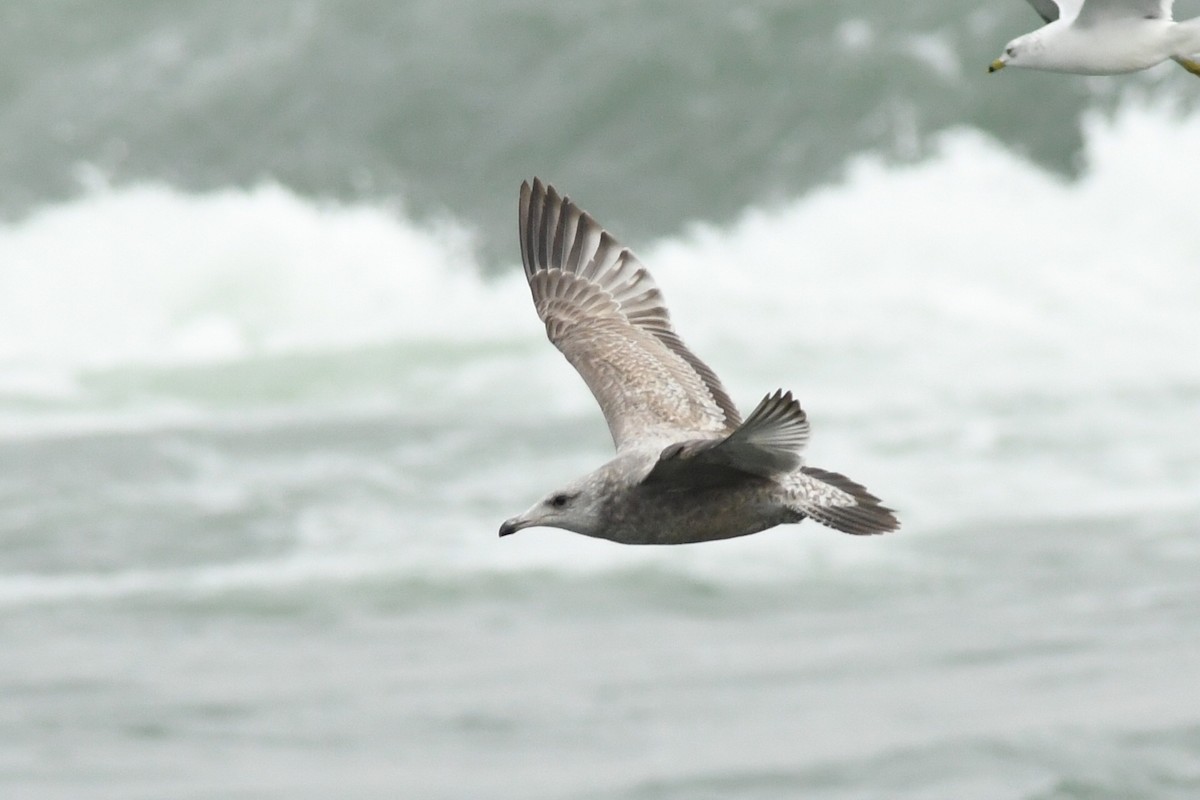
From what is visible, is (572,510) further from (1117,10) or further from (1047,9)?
(1047,9)

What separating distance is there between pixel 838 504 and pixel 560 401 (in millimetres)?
13105

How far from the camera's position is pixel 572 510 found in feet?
22.7

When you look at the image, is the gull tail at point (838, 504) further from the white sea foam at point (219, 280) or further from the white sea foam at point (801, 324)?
the white sea foam at point (219, 280)

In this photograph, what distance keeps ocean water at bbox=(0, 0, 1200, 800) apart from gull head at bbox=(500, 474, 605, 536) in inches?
208

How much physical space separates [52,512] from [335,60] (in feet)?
37.3

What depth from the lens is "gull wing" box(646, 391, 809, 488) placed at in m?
6.14

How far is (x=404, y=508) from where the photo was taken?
17.3m

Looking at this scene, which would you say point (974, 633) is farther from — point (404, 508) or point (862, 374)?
point (862, 374)

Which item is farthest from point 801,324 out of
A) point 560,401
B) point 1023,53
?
point 1023,53

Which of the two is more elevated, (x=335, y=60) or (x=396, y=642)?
(x=335, y=60)

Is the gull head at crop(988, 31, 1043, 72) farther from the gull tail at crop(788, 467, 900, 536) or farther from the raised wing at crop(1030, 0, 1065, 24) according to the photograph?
A: the gull tail at crop(788, 467, 900, 536)

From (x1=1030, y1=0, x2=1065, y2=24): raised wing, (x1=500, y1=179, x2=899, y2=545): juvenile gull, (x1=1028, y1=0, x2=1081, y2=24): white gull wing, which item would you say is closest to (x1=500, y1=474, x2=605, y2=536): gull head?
(x1=500, y1=179, x2=899, y2=545): juvenile gull

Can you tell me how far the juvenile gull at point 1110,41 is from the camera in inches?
297

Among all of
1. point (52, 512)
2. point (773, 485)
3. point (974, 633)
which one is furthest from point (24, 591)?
point (773, 485)
